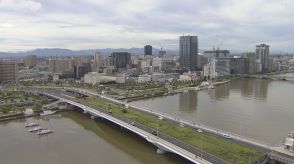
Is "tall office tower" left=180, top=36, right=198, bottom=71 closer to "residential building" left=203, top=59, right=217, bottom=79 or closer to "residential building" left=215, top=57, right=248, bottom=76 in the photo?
"residential building" left=215, top=57, right=248, bottom=76

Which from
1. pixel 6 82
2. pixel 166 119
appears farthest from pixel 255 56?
pixel 166 119

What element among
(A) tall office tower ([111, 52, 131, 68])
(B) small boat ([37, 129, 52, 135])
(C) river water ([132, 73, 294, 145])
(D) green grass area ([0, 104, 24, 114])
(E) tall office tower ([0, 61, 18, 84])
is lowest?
(B) small boat ([37, 129, 52, 135])

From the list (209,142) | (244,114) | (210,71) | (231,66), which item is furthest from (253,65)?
(209,142)

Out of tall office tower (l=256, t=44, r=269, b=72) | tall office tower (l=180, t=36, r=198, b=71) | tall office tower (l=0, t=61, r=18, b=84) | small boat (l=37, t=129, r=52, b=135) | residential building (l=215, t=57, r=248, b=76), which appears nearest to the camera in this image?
small boat (l=37, t=129, r=52, b=135)

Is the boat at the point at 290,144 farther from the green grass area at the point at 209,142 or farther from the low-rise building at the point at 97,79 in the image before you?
the low-rise building at the point at 97,79

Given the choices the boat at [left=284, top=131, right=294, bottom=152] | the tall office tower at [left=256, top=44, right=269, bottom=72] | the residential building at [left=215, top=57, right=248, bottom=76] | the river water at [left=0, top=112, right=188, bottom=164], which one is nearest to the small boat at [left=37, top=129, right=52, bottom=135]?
the river water at [left=0, top=112, right=188, bottom=164]

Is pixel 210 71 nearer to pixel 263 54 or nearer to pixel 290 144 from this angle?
pixel 263 54
